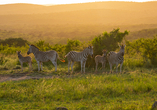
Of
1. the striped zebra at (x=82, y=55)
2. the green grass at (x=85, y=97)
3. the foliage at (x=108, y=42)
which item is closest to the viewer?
the green grass at (x=85, y=97)

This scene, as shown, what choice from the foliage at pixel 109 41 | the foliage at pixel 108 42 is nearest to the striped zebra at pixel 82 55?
the foliage at pixel 108 42

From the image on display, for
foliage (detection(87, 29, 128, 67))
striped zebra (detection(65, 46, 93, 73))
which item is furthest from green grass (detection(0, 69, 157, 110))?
foliage (detection(87, 29, 128, 67))

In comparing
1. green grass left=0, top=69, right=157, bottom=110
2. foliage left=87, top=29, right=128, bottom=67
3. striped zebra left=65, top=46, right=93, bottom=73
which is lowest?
green grass left=0, top=69, right=157, bottom=110

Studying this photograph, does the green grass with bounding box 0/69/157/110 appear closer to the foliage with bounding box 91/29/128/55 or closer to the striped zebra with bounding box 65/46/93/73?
the striped zebra with bounding box 65/46/93/73

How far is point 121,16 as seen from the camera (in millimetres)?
118062

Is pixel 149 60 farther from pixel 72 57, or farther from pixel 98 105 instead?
pixel 98 105

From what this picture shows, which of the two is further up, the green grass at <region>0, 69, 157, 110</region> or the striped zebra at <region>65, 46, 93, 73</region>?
the striped zebra at <region>65, 46, 93, 73</region>

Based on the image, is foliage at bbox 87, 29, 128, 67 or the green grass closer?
the green grass

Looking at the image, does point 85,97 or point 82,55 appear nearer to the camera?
point 85,97

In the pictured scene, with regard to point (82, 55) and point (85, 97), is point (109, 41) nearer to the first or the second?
point (82, 55)

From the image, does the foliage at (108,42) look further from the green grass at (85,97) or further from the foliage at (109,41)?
the green grass at (85,97)

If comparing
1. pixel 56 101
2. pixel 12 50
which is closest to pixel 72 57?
pixel 56 101

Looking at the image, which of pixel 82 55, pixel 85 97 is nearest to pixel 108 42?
pixel 82 55

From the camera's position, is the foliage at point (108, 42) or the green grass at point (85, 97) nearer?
the green grass at point (85, 97)
